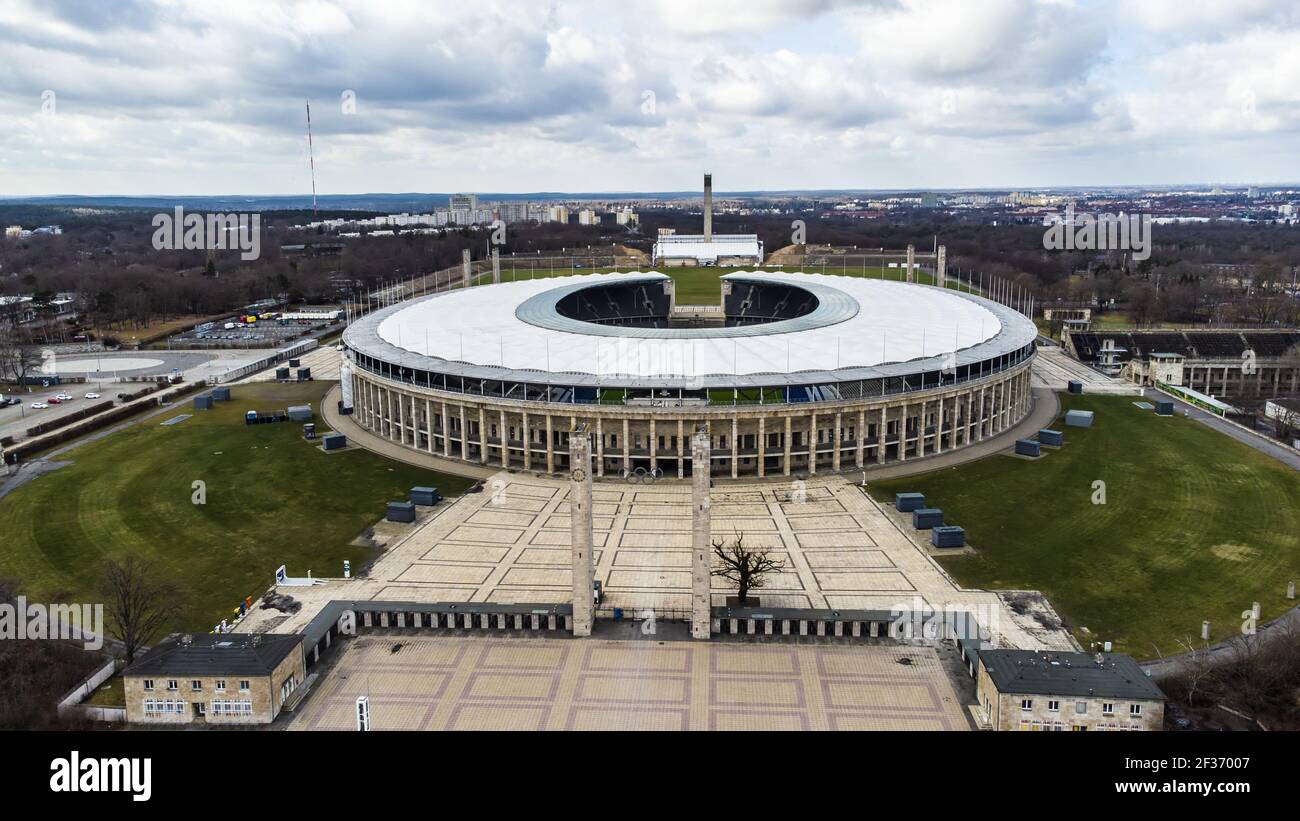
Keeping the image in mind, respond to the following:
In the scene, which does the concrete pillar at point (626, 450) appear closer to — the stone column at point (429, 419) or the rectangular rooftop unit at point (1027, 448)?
the stone column at point (429, 419)

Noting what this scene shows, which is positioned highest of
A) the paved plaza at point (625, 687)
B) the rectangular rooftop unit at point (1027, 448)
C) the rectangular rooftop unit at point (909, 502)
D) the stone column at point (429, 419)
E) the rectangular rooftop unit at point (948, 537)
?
the stone column at point (429, 419)

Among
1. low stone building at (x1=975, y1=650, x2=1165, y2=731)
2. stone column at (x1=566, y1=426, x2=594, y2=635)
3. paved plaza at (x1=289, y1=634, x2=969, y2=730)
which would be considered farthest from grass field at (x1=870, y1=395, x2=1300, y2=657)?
stone column at (x1=566, y1=426, x2=594, y2=635)

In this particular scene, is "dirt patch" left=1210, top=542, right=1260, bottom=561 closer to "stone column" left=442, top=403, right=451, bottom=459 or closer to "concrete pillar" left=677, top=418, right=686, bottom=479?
"concrete pillar" left=677, top=418, right=686, bottom=479

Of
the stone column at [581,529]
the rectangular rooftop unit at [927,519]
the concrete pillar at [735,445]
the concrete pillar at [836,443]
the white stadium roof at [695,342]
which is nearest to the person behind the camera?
the stone column at [581,529]

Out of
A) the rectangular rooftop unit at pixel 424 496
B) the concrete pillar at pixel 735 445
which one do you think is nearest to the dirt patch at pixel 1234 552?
the concrete pillar at pixel 735 445

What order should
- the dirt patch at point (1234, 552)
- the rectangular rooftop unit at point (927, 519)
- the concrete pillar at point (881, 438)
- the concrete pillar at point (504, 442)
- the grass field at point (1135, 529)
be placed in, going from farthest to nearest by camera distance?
A: the concrete pillar at point (504, 442), the concrete pillar at point (881, 438), the rectangular rooftop unit at point (927, 519), the dirt patch at point (1234, 552), the grass field at point (1135, 529)

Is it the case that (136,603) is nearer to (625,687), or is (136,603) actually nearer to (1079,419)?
(625,687)
